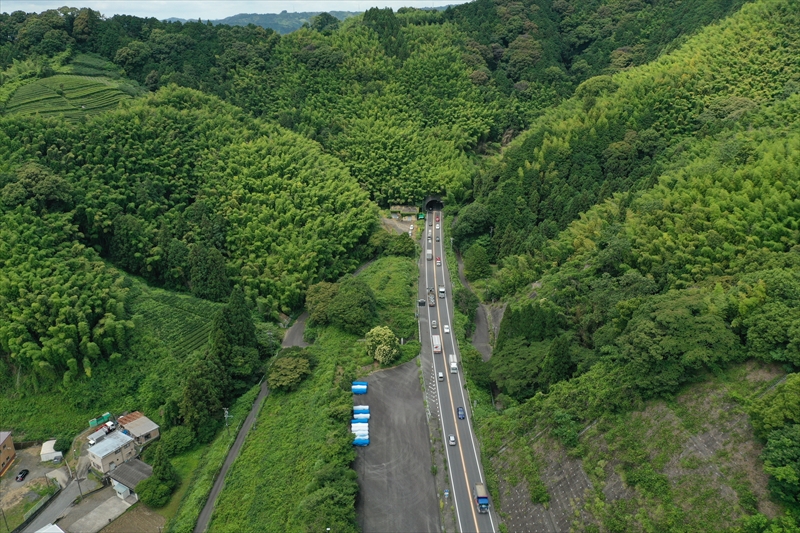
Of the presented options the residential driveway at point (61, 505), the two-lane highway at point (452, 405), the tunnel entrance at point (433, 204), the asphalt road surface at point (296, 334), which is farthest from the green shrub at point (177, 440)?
the tunnel entrance at point (433, 204)

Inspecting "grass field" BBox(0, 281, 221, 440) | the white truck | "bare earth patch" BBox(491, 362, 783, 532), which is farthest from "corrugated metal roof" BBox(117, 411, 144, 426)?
"bare earth patch" BBox(491, 362, 783, 532)

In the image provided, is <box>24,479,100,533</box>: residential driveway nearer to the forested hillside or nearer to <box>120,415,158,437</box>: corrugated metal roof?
<box>120,415,158,437</box>: corrugated metal roof

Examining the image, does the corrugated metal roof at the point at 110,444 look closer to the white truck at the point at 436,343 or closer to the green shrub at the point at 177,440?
the green shrub at the point at 177,440

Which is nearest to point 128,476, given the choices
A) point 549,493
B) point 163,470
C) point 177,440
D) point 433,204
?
point 163,470

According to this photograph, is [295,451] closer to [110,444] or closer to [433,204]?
[110,444]

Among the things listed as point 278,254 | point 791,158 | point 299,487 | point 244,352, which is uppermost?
point 791,158

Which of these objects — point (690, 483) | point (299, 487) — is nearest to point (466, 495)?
point (299, 487)

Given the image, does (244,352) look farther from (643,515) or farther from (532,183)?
(532,183)

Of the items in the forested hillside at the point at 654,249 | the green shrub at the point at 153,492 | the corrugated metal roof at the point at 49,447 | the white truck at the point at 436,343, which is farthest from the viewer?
the white truck at the point at 436,343
